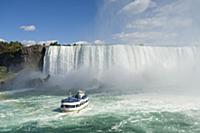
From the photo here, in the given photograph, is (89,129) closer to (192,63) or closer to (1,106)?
(1,106)

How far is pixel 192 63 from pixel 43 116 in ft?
123

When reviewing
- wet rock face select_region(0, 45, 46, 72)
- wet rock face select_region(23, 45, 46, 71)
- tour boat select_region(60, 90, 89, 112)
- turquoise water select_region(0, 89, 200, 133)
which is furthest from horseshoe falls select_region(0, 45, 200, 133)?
wet rock face select_region(0, 45, 46, 72)

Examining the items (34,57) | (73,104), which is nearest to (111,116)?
(73,104)

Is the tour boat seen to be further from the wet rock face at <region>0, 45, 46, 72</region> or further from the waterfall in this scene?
the wet rock face at <region>0, 45, 46, 72</region>

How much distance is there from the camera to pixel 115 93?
39938mm

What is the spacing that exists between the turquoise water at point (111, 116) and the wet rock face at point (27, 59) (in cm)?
2182

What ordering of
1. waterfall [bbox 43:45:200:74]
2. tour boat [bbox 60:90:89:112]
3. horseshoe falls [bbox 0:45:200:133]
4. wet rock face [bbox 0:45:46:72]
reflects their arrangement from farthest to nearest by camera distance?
1. wet rock face [bbox 0:45:46:72]
2. waterfall [bbox 43:45:200:74]
3. tour boat [bbox 60:90:89:112]
4. horseshoe falls [bbox 0:45:200:133]

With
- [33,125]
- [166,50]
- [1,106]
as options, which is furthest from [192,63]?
[33,125]

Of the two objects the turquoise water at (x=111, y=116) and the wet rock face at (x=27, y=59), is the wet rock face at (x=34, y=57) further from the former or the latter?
the turquoise water at (x=111, y=116)

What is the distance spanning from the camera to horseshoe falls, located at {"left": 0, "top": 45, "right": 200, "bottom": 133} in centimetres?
2305

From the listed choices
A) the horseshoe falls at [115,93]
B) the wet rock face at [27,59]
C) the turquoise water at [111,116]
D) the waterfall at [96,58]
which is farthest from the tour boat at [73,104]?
the wet rock face at [27,59]

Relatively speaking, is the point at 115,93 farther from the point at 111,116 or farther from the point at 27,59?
the point at 27,59

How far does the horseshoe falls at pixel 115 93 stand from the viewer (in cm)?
2305

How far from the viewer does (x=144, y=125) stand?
2250 centimetres
